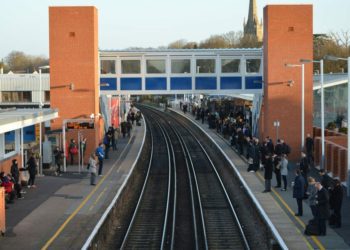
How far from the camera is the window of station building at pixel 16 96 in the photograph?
60.8 m

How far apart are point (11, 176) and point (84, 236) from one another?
597 cm

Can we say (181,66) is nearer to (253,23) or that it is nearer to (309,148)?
(309,148)

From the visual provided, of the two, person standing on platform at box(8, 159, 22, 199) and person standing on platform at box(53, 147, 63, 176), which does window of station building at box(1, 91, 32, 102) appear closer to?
person standing on platform at box(53, 147, 63, 176)

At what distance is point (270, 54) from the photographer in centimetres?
Answer: 3409

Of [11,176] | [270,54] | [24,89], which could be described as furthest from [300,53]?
[24,89]

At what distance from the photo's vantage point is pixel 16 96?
201ft

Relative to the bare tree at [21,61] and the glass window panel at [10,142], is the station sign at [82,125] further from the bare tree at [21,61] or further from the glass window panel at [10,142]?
the bare tree at [21,61]

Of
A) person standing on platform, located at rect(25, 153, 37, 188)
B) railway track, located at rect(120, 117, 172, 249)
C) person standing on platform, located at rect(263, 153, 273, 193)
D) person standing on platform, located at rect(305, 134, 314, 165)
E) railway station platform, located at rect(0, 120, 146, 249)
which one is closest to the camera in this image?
railway station platform, located at rect(0, 120, 146, 249)

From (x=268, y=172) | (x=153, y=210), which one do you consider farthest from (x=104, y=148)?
(x=268, y=172)

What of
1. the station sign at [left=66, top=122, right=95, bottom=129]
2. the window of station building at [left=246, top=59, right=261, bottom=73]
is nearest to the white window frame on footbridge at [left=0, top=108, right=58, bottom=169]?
the station sign at [left=66, top=122, right=95, bottom=129]

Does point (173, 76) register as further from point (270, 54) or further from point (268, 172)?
point (268, 172)

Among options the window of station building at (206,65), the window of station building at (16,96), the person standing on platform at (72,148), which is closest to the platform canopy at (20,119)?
the person standing on platform at (72,148)

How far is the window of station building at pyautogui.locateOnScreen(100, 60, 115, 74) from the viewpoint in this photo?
38406 millimetres

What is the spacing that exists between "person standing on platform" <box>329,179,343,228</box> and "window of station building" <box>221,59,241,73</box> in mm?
22150
